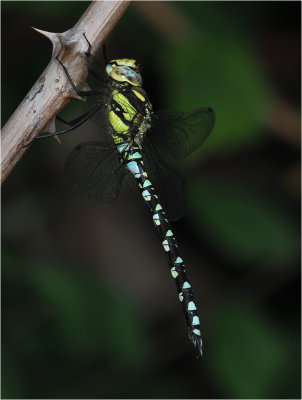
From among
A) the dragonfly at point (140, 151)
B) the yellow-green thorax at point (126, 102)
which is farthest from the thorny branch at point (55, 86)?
the yellow-green thorax at point (126, 102)

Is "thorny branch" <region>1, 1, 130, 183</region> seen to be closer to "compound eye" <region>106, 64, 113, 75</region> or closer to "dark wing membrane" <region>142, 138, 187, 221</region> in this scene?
"compound eye" <region>106, 64, 113, 75</region>

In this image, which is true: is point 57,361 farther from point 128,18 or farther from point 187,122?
point 128,18

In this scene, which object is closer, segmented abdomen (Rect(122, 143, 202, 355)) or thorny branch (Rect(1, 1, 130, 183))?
thorny branch (Rect(1, 1, 130, 183))

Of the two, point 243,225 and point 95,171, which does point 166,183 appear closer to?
point 95,171

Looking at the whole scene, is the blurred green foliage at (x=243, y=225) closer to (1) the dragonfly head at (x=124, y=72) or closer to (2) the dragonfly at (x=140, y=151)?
(2) the dragonfly at (x=140, y=151)

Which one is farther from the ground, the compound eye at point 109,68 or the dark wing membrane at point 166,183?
the compound eye at point 109,68

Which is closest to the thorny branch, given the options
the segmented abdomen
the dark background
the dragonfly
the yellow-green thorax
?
the dragonfly
